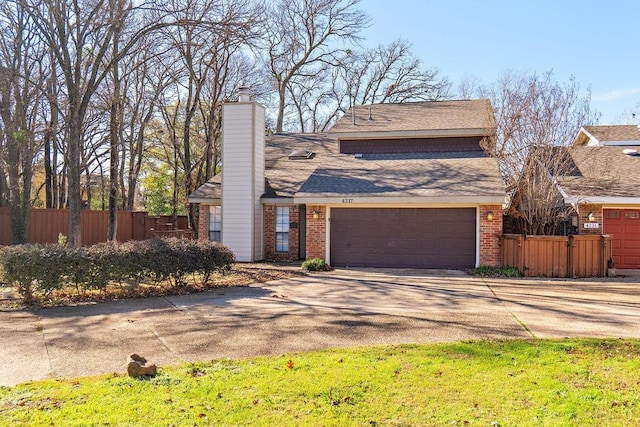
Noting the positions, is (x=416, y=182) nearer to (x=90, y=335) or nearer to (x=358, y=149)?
(x=358, y=149)

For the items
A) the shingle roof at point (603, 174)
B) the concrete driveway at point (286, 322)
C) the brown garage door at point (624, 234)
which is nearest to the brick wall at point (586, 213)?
the brown garage door at point (624, 234)

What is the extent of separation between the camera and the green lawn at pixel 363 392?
3.98m

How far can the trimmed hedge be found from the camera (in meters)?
8.95

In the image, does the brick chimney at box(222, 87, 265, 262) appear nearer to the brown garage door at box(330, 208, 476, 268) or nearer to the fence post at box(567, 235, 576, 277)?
the brown garage door at box(330, 208, 476, 268)

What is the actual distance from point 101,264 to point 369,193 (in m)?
8.07

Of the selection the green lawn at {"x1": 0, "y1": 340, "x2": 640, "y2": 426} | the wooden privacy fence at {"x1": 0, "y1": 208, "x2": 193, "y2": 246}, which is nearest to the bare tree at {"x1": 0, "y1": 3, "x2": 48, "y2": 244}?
the wooden privacy fence at {"x1": 0, "y1": 208, "x2": 193, "y2": 246}

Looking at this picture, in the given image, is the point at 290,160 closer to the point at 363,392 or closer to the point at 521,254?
the point at 521,254

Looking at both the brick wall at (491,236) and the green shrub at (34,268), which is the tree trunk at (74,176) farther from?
the brick wall at (491,236)

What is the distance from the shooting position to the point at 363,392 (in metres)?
4.52

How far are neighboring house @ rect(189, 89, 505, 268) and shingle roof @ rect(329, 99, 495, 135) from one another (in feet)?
0.15

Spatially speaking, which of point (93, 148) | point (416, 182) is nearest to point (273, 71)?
point (93, 148)

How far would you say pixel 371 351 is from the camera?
230 inches

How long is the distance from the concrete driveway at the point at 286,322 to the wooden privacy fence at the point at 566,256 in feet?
7.15

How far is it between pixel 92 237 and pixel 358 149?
12.1 metres
